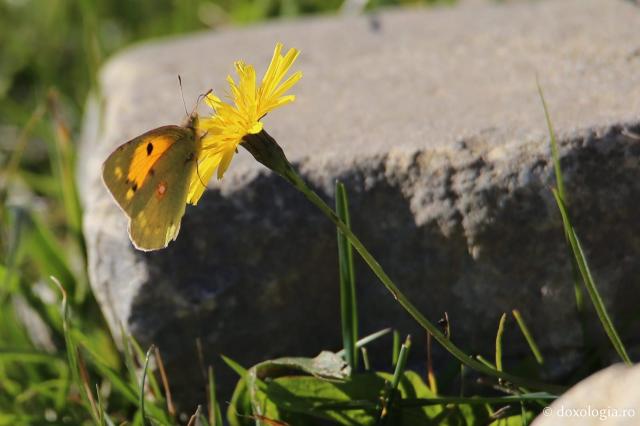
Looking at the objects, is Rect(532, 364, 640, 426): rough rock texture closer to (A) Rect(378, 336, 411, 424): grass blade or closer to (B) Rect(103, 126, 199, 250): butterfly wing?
(A) Rect(378, 336, 411, 424): grass blade

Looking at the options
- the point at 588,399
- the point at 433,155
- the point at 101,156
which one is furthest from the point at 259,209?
the point at 588,399

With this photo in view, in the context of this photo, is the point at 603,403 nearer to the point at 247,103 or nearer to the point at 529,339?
the point at 529,339

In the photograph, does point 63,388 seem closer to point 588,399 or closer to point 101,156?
point 101,156

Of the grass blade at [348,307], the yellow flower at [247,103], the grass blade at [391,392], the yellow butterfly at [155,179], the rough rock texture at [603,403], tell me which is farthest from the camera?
the grass blade at [348,307]

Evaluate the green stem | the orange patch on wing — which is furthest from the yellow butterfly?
the green stem

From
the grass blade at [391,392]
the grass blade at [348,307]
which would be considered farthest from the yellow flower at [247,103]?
the grass blade at [391,392]

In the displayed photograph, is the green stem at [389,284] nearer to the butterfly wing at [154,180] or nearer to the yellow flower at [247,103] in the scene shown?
the yellow flower at [247,103]
